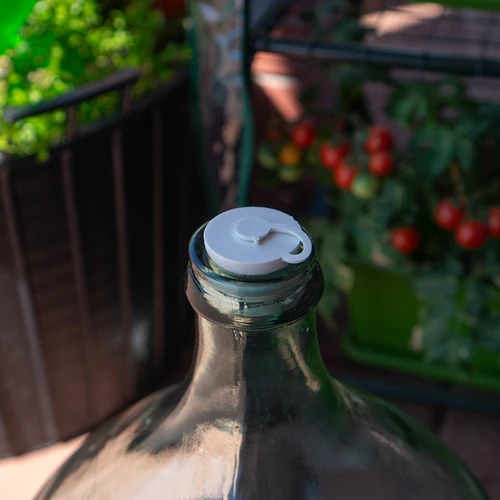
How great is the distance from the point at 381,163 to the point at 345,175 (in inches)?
2.6

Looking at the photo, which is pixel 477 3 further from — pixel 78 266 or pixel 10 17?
pixel 78 266

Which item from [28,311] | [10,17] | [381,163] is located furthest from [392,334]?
[10,17]

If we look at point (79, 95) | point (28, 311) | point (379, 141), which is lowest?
point (28, 311)

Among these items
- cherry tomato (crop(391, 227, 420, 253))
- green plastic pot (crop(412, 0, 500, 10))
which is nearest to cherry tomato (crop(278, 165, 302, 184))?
cherry tomato (crop(391, 227, 420, 253))

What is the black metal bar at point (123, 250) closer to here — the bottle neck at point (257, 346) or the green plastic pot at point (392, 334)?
the green plastic pot at point (392, 334)

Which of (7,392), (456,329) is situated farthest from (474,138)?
(7,392)

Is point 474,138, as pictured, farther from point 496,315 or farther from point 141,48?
point 141,48

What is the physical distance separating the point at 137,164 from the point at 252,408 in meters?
0.69

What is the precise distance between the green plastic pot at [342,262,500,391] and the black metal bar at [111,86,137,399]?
416mm

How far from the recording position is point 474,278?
1123mm

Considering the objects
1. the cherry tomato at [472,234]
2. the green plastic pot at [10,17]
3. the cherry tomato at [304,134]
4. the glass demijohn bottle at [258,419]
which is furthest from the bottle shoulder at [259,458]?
the cherry tomato at [304,134]

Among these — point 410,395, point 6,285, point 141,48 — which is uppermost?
point 141,48

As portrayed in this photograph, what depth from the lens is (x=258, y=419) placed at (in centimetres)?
41

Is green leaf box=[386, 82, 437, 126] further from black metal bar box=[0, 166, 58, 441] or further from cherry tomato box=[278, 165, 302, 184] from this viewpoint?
black metal bar box=[0, 166, 58, 441]
